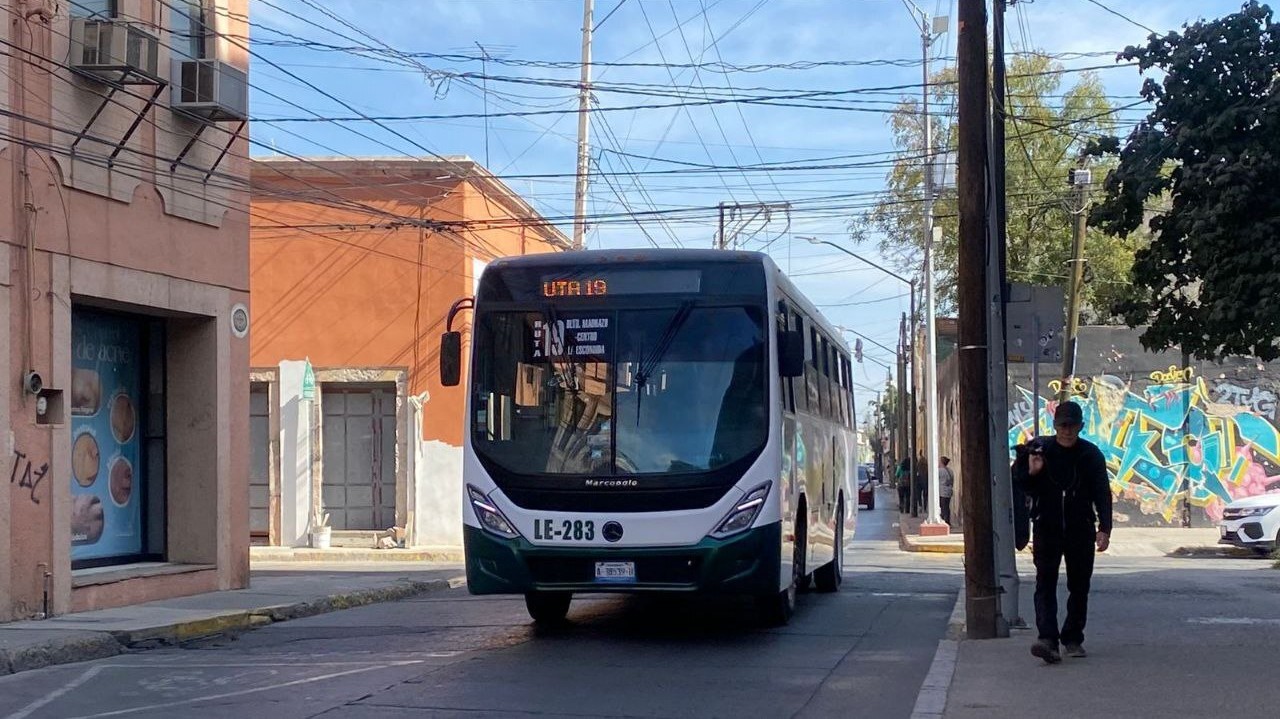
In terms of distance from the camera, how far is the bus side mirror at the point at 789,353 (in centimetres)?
1131

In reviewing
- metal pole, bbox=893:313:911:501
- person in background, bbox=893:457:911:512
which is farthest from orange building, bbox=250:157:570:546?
metal pole, bbox=893:313:911:501

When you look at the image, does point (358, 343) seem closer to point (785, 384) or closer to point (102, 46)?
point (102, 46)

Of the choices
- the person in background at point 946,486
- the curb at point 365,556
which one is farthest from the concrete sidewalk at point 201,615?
the person in background at point 946,486

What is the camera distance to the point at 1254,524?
23078 mm

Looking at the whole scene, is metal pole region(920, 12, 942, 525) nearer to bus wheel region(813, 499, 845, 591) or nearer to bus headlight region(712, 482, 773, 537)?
bus wheel region(813, 499, 845, 591)

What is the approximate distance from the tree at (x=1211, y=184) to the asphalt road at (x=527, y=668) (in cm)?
378

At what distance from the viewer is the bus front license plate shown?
10.7m

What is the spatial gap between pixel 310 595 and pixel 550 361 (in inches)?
245

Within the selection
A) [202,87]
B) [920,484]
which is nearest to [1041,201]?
[920,484]

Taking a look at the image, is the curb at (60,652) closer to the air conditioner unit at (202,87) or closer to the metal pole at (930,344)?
the air conditioner unit at (202,87)

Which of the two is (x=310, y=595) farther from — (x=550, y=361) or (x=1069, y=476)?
(x=1069, y=476)

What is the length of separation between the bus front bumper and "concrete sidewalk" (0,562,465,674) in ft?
11.2

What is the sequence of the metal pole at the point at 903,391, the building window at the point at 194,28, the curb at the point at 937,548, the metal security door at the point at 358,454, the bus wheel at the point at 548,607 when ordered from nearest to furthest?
the bus wheel at the point at 548,607
the building window at the point at 194,28
the curb at the point at 937,548
the metal security door at the point at 358,454
the metal pole at the point at 903,391

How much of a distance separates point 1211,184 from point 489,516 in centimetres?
656
